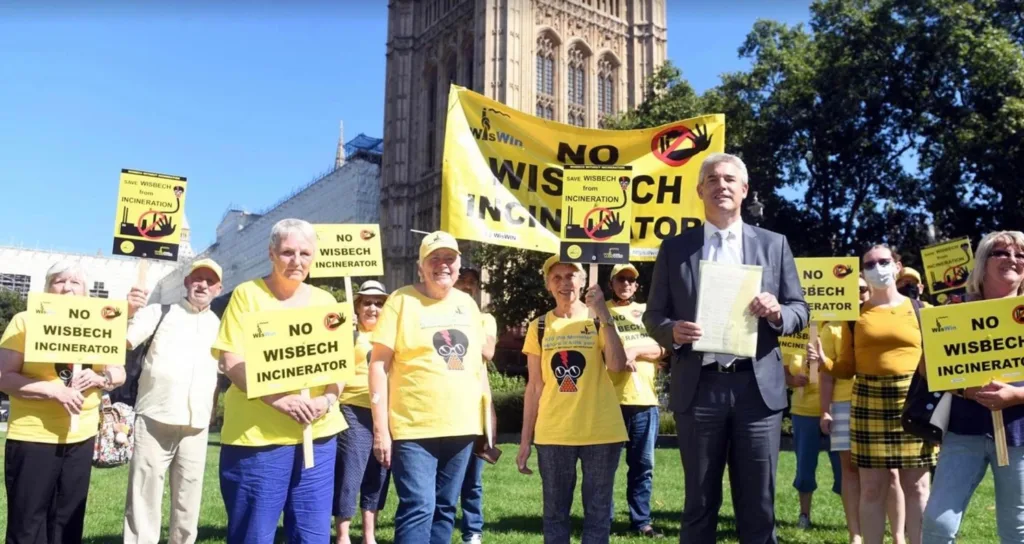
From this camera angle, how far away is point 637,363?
698 centimetres

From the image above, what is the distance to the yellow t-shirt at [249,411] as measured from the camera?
4.15 m

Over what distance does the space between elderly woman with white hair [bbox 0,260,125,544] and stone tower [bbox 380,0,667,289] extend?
5497 cm

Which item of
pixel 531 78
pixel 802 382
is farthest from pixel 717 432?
pixel 531 78

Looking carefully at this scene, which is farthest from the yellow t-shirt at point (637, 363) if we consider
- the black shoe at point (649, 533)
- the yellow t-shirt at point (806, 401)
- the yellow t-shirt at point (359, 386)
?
the yellow t-shirt at point (359, 386)

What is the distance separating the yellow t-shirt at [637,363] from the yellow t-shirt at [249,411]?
9.66 ft

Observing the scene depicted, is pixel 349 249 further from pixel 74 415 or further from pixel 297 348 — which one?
pixel 297 348

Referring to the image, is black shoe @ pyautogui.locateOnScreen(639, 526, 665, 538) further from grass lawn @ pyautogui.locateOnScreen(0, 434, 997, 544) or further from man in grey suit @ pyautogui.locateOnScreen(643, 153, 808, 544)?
man in grey suit @ pyautogui.locateOnScreen(643, 153, 808, 544)

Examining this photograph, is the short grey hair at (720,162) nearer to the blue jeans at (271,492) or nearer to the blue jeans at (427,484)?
the blue jeans at (427,484)

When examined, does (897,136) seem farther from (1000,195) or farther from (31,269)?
(31,269)

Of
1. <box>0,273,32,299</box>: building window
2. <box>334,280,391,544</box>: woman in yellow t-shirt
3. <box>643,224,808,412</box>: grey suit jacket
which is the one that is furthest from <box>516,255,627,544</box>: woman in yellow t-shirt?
<box>0,273,32,299</box>: building window

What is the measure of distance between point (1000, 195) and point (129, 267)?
93739mm

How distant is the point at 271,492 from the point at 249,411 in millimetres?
405

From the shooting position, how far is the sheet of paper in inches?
151

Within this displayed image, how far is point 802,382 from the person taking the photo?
21.5 feet
